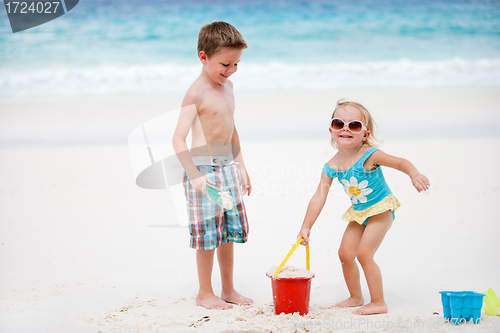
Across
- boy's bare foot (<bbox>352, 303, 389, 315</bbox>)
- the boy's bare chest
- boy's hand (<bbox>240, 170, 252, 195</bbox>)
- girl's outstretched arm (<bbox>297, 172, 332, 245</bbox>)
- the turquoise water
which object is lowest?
boy's bare foot (<bbox>352, 303, 389, 315</bbox>)

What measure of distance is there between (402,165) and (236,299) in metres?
1.25

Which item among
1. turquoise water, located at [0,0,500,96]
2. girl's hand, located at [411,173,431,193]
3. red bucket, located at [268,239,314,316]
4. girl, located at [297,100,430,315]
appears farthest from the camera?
turquoise water, located at [0,0,500,96]

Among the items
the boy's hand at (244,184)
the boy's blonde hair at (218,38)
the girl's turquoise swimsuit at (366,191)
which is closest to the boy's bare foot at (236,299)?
the boy's hand at (244,184)

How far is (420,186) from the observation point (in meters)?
2.21

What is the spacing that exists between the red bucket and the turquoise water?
9746mm

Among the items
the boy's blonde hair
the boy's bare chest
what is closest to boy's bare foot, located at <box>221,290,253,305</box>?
the boy's bare chest

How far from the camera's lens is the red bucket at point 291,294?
2.36m

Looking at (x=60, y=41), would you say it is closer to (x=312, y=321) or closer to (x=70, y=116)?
(x=70, y=116)

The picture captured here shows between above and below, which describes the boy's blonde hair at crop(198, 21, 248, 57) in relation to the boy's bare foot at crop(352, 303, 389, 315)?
above

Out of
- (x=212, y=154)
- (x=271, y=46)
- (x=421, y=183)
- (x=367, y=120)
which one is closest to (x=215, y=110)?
(x=212, y=154)

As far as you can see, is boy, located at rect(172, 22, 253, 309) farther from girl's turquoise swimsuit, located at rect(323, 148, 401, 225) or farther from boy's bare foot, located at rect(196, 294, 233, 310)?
girl's turquoise swimsuit, located at rect(323, 148, 401, 225)

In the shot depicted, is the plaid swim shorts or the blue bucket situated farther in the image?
the plaid swim shorts

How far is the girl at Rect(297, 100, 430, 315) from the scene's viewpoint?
8.24 ft

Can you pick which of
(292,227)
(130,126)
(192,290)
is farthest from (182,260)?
(130,126)
